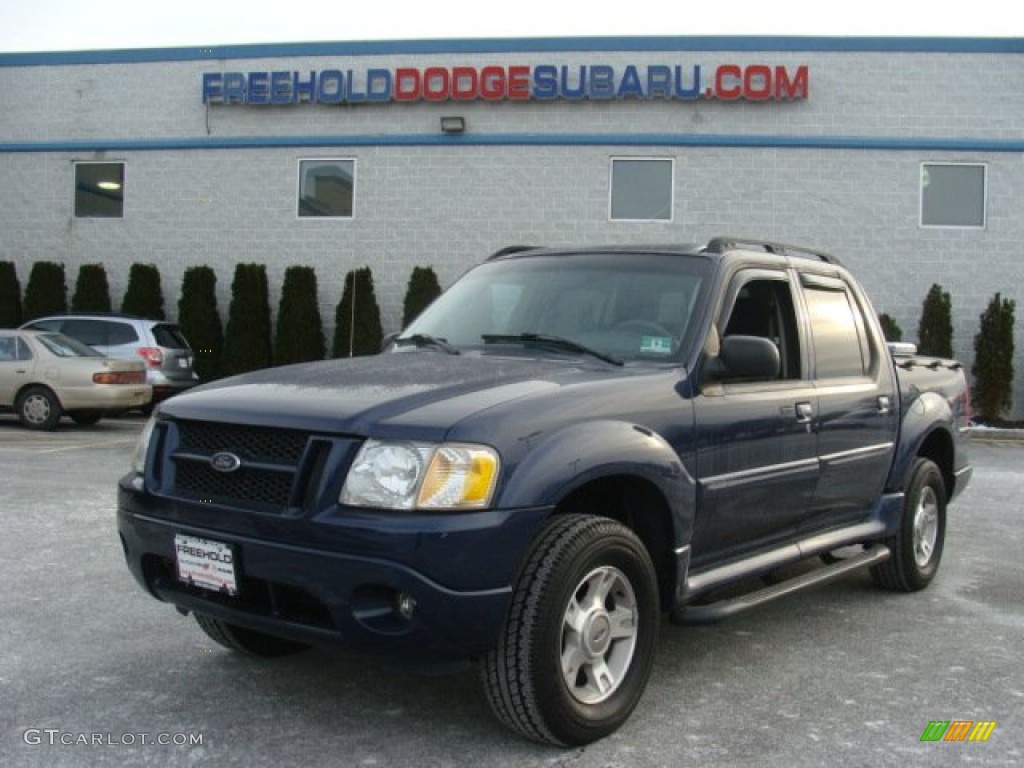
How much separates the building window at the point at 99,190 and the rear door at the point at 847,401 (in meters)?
16.6

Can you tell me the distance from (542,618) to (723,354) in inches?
55.7

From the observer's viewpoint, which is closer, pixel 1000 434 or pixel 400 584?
pixel 400 584

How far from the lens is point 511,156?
1794 cm

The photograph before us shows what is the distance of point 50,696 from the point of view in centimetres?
393

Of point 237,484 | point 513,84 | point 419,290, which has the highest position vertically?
point 513,84

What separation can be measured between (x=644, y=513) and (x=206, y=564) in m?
1.55

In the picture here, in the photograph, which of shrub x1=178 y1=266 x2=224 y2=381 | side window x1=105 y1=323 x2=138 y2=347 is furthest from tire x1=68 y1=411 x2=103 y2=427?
shrub x1=178 y1=266 x2=224 y2=381

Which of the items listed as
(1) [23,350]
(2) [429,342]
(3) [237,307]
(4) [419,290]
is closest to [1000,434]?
(4) [419,290]

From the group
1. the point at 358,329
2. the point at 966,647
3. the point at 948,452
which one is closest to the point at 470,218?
the point at 358,329

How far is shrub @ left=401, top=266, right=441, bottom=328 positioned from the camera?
57.4 feet

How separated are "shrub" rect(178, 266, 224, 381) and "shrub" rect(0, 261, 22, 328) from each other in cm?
318

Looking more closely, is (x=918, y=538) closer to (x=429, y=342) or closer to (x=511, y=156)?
(x=429, y=342)

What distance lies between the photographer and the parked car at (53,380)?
548 inches

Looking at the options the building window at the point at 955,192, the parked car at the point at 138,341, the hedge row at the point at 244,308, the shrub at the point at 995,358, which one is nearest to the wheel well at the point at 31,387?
the parked car at the point at 138,341
